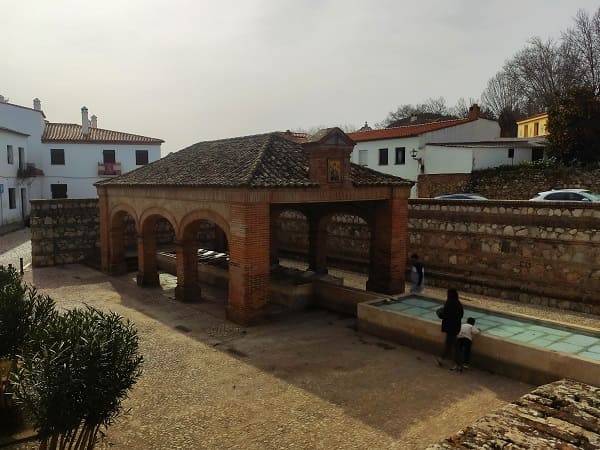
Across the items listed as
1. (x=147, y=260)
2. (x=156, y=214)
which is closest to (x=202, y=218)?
(x=156, y=214)

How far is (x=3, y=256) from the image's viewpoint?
21594 millimetres

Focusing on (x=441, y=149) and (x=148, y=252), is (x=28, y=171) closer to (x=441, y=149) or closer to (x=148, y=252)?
(x=148, y=252)

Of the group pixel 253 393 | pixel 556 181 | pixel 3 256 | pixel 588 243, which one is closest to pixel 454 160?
pixel 556 181

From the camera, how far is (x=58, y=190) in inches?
1457

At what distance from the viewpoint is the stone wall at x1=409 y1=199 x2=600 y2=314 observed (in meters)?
13.4

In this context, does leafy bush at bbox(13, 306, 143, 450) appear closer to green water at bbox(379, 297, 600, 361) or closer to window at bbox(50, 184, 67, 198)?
green water at bbox(379, 297, 600, 361)

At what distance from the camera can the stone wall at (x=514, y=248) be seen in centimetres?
1337

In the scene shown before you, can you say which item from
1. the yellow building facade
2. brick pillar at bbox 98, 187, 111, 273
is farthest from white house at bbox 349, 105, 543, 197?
brick pillar at bbox 98, 187, 111, 273

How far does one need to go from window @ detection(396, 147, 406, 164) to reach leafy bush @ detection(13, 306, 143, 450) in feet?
87.3

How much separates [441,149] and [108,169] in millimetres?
25905

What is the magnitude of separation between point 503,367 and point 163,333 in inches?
310

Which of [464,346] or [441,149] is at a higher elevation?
[441,149]

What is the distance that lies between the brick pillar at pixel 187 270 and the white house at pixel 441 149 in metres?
17.9

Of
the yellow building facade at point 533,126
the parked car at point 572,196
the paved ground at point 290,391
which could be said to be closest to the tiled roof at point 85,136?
the paved ground at point 290,391
